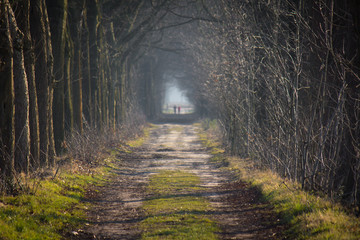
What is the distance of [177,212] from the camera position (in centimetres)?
1053

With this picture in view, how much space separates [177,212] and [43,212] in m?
2.89

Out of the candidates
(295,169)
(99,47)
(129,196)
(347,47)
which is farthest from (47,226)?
(99,47)

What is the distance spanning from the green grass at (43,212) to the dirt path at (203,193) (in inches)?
16.1

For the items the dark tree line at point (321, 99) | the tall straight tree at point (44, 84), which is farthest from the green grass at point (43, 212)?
the dark tree line at point (321, 99)

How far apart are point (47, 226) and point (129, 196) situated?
4.42 metres

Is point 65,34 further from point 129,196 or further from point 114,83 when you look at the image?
point 114,83

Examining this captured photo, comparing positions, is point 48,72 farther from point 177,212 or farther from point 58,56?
point 177,212

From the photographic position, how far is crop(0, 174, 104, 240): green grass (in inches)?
328

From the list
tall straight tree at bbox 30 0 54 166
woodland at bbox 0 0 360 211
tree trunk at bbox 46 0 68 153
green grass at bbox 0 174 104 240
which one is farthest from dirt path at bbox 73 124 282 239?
tree trunk at bbox 46 0 68 153

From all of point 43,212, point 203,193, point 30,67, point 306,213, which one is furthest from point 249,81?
point 43,212

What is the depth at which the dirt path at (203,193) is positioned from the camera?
910 cm

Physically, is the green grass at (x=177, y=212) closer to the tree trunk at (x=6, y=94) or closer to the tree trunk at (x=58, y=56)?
the tree trunk at (x=6, y=94)

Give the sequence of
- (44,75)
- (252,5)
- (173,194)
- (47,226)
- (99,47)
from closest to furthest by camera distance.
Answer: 1. (47,226)
2. (173,194)
3. (44,75)
4. (252,5)
5. (99,47)

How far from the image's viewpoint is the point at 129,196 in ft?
43.4
